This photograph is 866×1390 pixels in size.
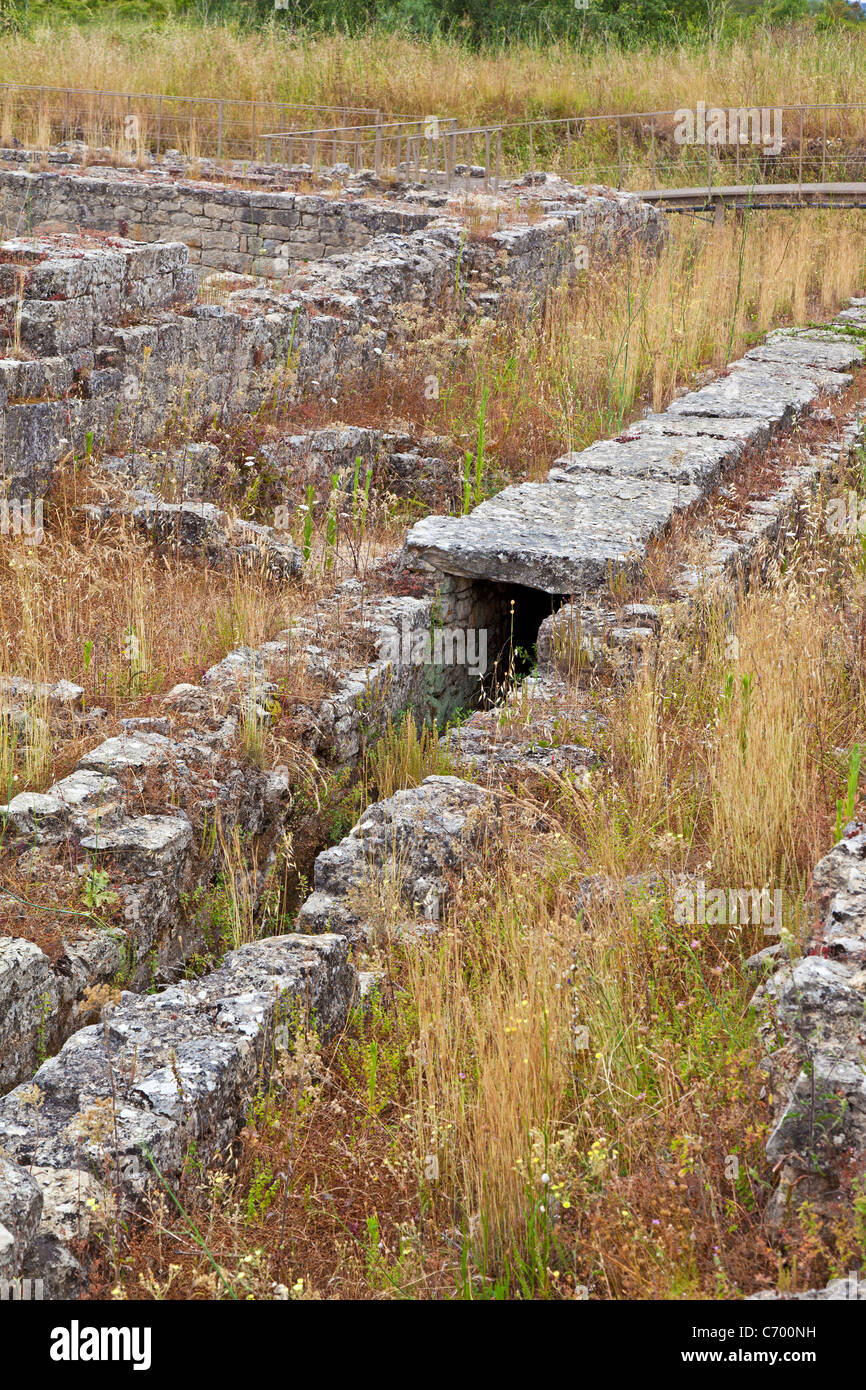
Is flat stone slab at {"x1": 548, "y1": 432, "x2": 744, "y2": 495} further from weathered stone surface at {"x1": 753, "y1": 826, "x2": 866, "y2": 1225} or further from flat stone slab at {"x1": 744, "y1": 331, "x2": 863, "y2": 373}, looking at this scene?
weathered stone surface at {"x1": 753, "y1": 826, "x2": 866, "y2": 1225}

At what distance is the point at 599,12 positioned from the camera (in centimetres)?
2341

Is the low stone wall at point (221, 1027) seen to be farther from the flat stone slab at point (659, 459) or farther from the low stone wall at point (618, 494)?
the flat stone slab at point (659, 459)

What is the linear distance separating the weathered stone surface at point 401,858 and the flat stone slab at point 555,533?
6.45 ft

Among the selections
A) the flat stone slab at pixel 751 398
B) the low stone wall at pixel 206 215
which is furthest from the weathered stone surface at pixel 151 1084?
the low stone wall at pixel 206 215

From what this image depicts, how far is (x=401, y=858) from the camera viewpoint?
4.89 meters

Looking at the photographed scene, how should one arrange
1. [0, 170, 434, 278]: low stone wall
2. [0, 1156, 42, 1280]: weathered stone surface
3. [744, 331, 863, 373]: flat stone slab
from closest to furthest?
[0, 1156, 42, 1280]: weathered stone surface → [744, 331, 863, 373]: flat stone slab → [0, 170, 434, 278]: low stone wall

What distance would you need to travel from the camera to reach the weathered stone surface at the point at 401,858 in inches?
187

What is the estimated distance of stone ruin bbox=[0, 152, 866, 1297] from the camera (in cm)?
349

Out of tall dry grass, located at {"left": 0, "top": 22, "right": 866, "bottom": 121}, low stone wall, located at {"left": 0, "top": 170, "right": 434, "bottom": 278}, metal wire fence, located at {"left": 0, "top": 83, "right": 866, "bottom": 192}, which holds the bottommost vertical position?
low stone wall, located at {"left": 0, "top": 170, "right": 434, "bottom": 278}

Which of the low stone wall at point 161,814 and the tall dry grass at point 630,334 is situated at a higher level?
the tall dry grass at point 630,334

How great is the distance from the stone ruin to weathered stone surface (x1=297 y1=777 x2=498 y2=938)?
1 centimetres

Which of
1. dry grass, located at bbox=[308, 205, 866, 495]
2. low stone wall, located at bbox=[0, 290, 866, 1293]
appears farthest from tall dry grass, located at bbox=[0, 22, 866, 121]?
low stone wall, located at bbox=[0, 290, 866, 1293]

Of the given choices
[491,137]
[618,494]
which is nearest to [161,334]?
[618,494]

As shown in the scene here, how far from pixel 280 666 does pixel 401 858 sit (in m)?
1.63
